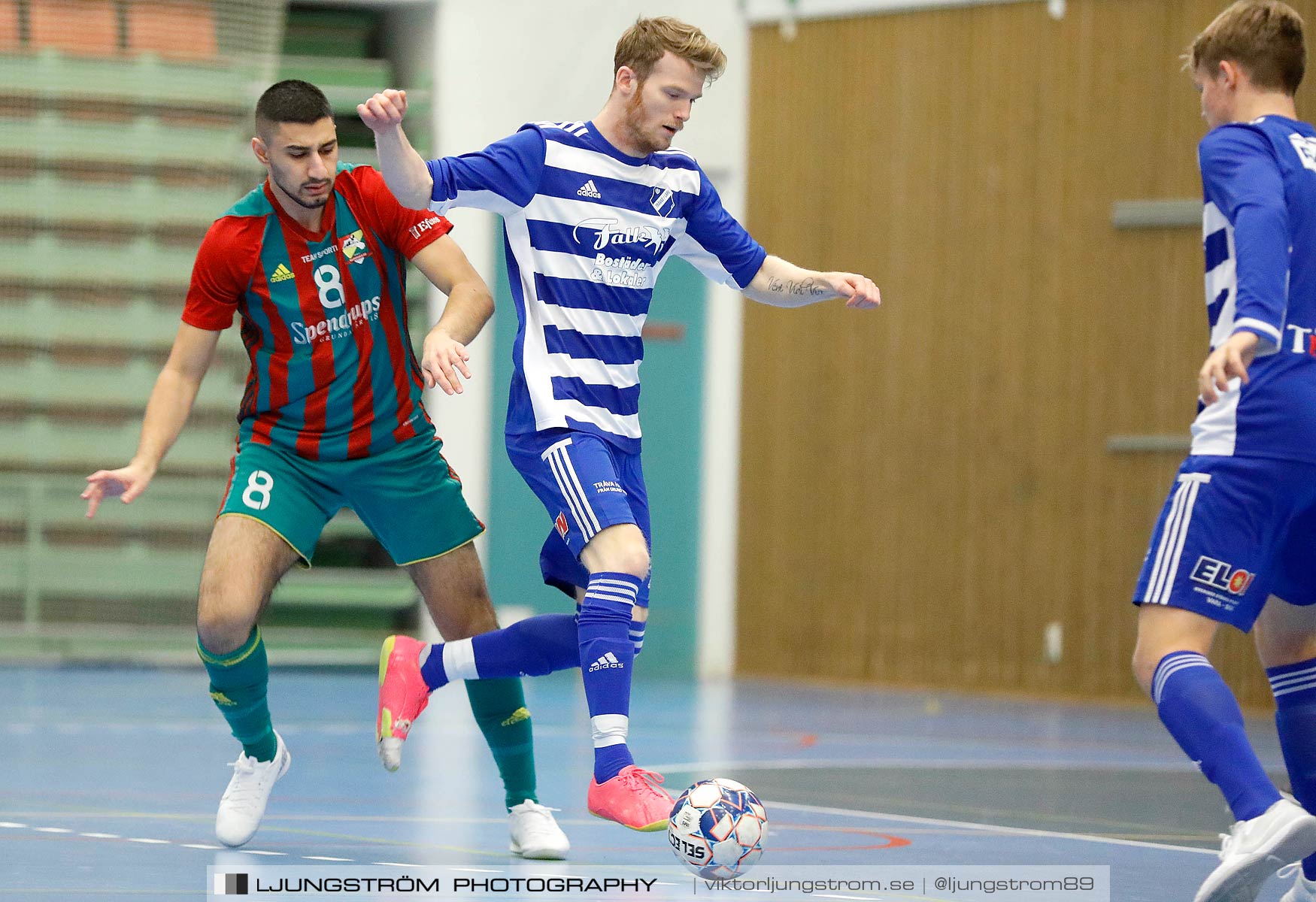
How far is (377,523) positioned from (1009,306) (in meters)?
7.26

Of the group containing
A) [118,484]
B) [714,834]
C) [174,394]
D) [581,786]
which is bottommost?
[581,786]

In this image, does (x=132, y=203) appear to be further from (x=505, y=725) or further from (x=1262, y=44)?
(x=1262, y=44)

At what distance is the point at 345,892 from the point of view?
3.77 meters

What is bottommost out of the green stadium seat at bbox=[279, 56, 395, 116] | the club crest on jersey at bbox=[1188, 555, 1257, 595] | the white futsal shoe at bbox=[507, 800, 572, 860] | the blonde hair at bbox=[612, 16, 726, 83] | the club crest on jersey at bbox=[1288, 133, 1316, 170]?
the white futsal shoe at bbox=[507, 800, 572, 860]

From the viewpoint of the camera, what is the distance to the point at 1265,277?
11.4 feet

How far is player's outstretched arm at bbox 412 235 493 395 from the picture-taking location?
4.00 meters

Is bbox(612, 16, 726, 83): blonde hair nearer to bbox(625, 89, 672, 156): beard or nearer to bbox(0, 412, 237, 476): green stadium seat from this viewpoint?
bbox(625, 89, 672, 156): beard

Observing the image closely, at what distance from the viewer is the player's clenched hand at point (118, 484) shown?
4305 mm

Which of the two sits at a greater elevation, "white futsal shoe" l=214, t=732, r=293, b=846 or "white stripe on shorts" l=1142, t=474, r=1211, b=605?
"white stripe on shorts" l=1142, t=474, r=1211, b=605

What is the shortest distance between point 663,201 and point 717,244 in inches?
10.0

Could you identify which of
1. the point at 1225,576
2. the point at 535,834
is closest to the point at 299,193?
the point at 535,834

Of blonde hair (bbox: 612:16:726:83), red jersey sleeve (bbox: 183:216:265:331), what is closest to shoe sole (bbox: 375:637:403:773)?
red jersey sleeve (bbox: 183:216:265:331)

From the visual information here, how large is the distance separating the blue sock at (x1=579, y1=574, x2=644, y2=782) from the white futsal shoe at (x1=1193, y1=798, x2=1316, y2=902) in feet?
4.38

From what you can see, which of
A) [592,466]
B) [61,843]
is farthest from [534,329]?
[61,843]
